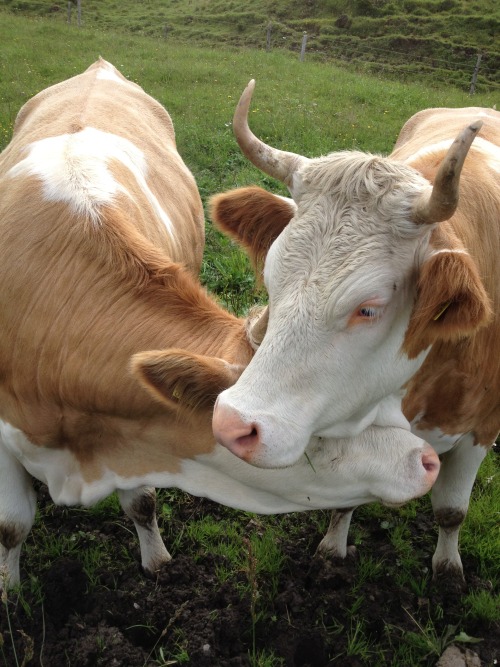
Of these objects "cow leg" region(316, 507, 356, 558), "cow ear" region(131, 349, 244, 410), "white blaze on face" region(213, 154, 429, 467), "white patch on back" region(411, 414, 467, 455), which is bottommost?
"cow leg" region(316, 507, 356, 558)

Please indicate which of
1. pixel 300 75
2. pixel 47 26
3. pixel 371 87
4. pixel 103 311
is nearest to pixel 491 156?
pixel 103 311

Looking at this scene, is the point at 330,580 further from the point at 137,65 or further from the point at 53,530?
the point at 137,65

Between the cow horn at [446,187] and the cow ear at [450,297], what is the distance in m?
0.14

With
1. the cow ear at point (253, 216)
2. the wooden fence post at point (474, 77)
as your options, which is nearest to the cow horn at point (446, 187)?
the cow ear at point (253, 216)

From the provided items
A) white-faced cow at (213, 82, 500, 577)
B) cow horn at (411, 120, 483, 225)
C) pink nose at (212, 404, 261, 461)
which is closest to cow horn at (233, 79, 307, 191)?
white-faced cow at (213, 82, 500, 577)

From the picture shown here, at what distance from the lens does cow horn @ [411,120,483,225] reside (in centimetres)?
165

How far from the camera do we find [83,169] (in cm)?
287

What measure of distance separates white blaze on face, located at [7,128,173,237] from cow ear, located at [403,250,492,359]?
4.38 ft

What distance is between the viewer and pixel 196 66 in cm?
1402

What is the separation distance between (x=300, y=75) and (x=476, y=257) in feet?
44.0

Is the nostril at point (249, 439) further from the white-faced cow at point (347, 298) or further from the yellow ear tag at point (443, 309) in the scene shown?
the yellow ear tag at point (443, 309)

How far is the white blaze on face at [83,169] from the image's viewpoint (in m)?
2.67

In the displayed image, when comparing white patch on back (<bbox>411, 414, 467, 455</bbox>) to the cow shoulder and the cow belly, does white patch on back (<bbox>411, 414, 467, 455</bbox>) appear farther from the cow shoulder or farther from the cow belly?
the cow belly

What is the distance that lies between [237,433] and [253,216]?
3.53 feet
